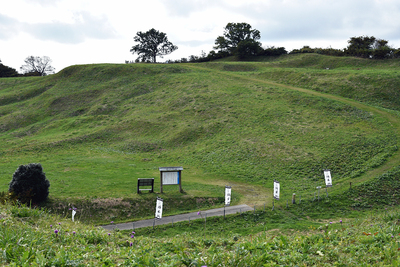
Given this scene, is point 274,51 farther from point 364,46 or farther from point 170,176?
point 170,176

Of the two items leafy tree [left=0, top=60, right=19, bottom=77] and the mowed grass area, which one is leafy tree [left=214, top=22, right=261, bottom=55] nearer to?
the mowed grass area

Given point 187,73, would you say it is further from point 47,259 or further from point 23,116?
point 47,259

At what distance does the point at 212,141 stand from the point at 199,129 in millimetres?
4622

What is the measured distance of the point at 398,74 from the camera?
44344 mm

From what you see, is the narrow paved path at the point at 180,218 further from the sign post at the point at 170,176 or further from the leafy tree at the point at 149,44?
the leafy tree at the point at 149,44

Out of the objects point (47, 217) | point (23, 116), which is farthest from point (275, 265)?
point (23, 116)

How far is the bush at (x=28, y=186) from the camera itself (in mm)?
17250

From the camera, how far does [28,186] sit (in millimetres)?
17500

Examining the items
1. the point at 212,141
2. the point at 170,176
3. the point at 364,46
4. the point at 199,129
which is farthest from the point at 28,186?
the point at 364,46

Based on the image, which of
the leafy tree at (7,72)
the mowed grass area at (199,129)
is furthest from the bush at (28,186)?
the leafy tree at (7,72)

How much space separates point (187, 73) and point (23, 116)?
35756 mm

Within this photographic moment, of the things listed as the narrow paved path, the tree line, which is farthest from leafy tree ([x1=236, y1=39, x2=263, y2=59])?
the narrow paved path

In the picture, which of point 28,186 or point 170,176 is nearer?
point 28,186

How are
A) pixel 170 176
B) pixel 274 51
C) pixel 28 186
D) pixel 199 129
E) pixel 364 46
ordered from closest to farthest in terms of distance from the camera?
pixel 28 186 → pixel 170 176 → pixel 199 129 → pixel 364 46 → pixel 274 51
